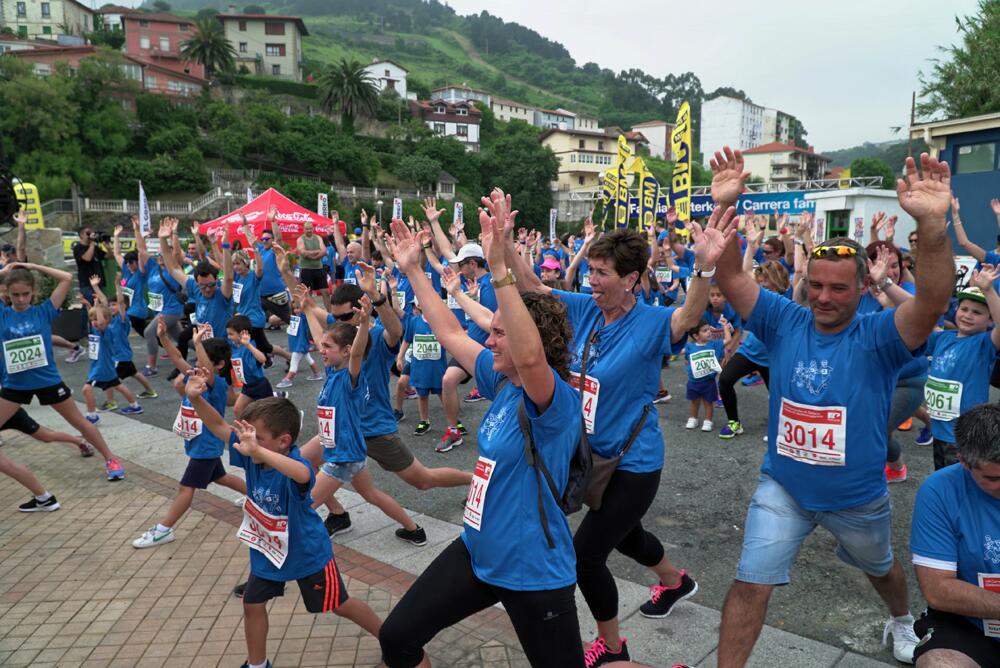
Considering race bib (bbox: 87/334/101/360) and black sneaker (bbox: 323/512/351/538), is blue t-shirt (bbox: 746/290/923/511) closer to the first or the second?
black sneaker (bbox: 323/512/351/538)

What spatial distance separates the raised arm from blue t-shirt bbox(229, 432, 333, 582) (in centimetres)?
281

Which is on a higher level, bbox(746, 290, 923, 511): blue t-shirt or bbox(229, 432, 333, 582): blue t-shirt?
bbox(746, 290, 923, 511): blue t-shirt

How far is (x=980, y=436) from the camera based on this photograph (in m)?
2.47

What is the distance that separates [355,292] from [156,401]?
6.15 m

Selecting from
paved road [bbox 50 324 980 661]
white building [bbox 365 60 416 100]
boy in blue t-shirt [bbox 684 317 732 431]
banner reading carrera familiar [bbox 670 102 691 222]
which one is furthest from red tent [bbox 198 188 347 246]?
white building [bbox 365 60 416 100]

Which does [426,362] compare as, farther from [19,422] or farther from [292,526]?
[292,526]

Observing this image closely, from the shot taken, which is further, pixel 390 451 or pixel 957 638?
pixel 390 451

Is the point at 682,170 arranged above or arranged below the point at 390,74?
below

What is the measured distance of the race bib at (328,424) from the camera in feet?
14.9

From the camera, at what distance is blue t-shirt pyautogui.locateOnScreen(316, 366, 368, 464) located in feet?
14.9

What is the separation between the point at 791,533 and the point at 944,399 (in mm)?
2390

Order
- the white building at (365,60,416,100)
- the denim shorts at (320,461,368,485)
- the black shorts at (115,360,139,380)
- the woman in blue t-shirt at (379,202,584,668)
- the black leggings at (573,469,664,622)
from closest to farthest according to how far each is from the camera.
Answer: the woman in blue t-shirt at (379,202,584,668) → the black leggings at (573,469,664,622) → the denim shorts at (320,461,368,485) → the black shorts at (115,360,139,380) → the white building at (365,60,416,100)

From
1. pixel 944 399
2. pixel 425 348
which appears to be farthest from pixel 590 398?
pixel 425 348

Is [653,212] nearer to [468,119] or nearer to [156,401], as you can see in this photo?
[156,401]
